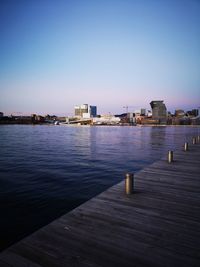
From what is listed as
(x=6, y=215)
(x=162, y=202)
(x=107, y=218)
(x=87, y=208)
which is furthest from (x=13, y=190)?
(x=162, y=202)

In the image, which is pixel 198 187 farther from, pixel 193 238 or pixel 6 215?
pixel 6 215

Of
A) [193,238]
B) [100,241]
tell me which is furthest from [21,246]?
[193,238]

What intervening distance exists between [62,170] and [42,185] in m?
4.74

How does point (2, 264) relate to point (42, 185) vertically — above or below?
above

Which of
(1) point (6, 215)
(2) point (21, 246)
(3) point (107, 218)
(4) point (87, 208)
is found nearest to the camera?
(2) point (21, 246)

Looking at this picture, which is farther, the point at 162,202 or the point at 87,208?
the point at 162,202

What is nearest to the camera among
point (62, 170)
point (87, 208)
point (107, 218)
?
point (107, 218)

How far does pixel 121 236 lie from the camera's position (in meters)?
5.74

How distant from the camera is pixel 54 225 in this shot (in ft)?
21.0

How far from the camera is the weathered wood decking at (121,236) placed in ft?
15.7

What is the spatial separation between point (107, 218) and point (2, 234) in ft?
15.2

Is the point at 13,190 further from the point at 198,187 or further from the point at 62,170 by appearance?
the point at 198,187

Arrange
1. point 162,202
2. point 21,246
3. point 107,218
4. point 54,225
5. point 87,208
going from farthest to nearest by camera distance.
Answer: point 162,202, point 87,208, point 107,218, point 54,225, point 21,246

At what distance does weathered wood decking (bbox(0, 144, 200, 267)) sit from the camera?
4.79m
